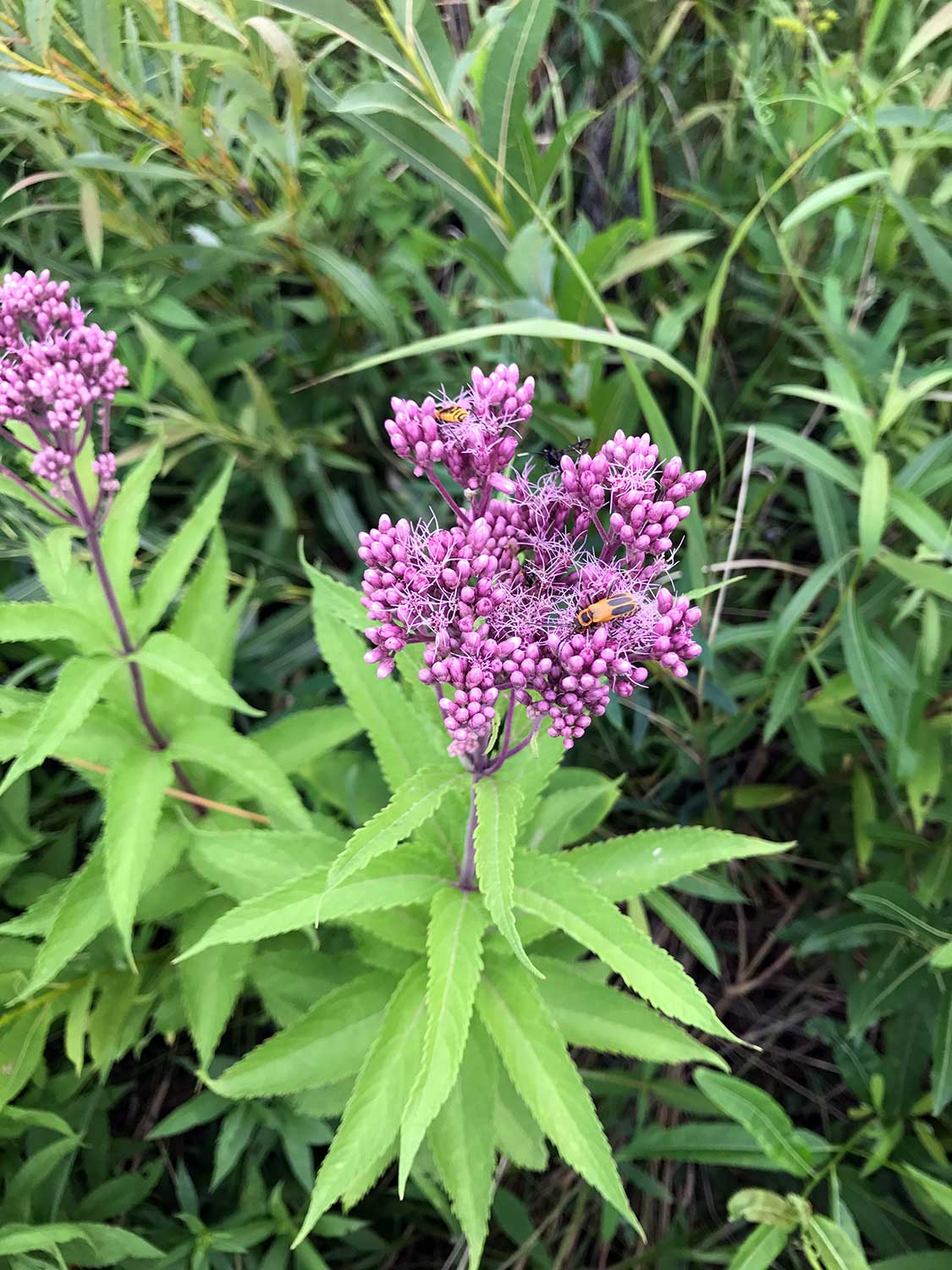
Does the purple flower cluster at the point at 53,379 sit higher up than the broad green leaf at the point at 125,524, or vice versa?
the purple flower cluster at the point at 53,379

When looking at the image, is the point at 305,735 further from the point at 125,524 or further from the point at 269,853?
the point at 125,524

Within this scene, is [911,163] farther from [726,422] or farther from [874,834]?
[874,834]

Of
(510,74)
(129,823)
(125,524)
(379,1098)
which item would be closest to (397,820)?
(379,1098)

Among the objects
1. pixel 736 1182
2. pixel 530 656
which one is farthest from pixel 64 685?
pixel 736 1182

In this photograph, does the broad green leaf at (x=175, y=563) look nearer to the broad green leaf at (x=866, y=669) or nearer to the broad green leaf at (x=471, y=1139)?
the broad green leaf at (x=471, y=1139)

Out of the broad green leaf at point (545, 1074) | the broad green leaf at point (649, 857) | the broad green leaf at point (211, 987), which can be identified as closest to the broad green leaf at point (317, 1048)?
the broad green leaf at point (211, 987)

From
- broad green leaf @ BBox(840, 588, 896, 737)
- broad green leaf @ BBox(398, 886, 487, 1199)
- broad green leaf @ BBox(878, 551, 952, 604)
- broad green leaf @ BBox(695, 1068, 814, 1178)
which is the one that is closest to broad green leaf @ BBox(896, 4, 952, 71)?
broad green leaf @ BBox(878, 551, 952, 604)
